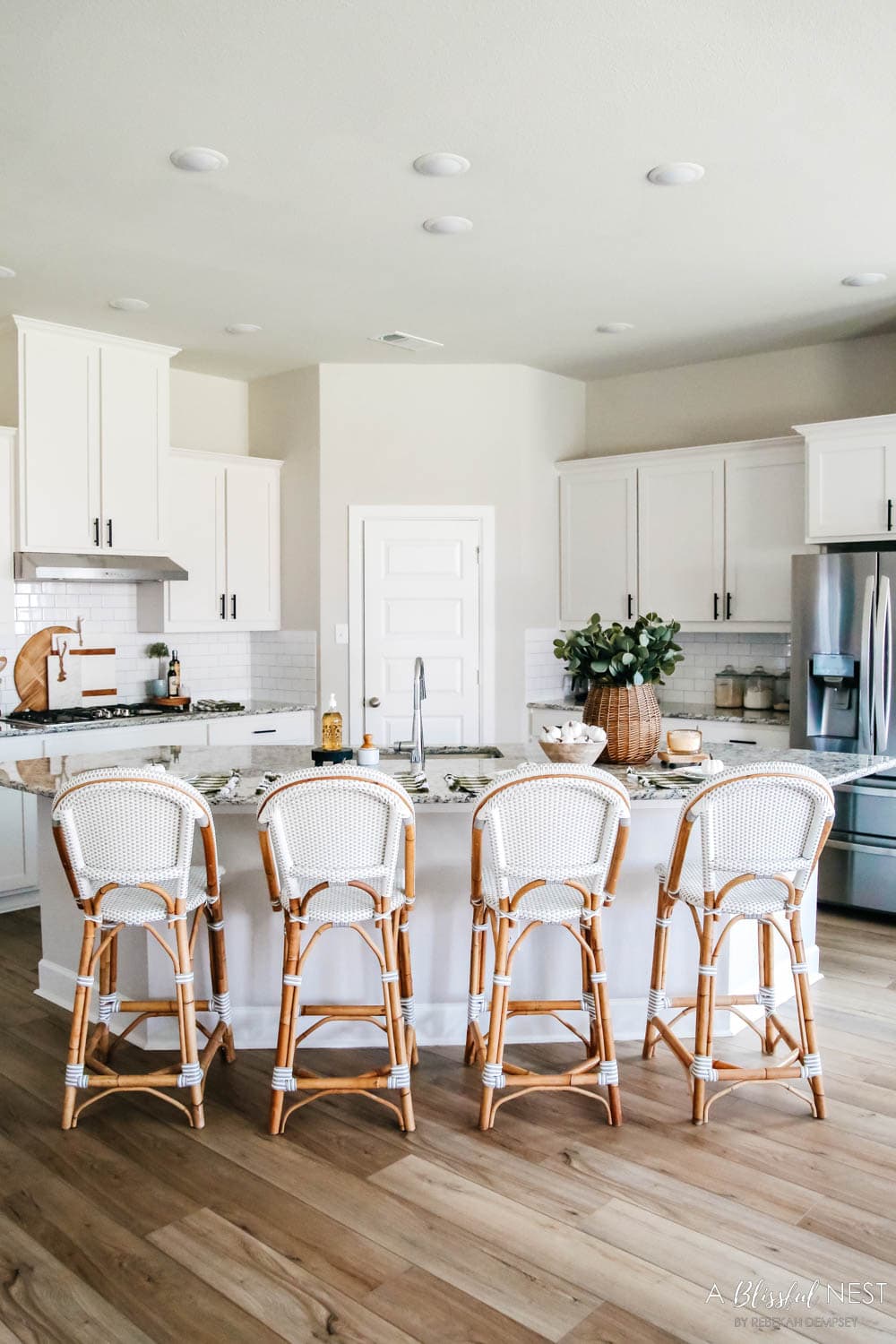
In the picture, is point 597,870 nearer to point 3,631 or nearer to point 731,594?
point 731,594

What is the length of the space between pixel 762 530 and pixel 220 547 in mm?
3006

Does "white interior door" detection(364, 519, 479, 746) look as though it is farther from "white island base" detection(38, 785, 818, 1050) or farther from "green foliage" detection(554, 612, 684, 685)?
"white island base" detection(38, 785, 818, 1050)

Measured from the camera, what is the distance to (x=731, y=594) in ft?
18.5

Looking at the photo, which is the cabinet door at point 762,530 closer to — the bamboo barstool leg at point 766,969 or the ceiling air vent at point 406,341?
the ceiling air vent at point 406,341

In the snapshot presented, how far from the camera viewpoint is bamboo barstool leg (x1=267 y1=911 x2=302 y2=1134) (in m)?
2.82

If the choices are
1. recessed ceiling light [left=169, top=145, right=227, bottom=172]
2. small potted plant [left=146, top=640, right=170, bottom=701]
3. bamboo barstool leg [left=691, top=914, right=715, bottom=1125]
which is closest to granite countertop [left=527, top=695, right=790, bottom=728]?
small potted plant [left=146, top=640, right=170, bottom=701]

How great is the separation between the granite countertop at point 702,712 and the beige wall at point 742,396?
5.04 ft

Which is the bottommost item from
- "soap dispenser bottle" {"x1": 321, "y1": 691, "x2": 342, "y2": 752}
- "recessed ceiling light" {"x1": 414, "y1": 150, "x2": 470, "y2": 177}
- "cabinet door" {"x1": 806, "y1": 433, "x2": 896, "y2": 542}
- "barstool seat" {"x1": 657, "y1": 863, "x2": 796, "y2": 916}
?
"barstool seat" {"x1": 657, "y1": 863, "x2": 796, "y2": 916}

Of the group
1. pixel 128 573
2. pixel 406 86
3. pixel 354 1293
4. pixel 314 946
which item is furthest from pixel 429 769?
pixel 128 573

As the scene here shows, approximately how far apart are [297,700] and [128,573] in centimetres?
127

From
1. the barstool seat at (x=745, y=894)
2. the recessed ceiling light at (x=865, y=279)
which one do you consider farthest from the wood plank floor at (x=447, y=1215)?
the recessed ceiling light at (x=865, y=279)

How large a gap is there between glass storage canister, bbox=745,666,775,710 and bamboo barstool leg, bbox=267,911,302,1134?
11.8ft

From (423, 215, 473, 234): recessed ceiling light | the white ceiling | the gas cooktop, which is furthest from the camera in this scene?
the gas cooktop

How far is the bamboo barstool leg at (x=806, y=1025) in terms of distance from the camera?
293 cm
